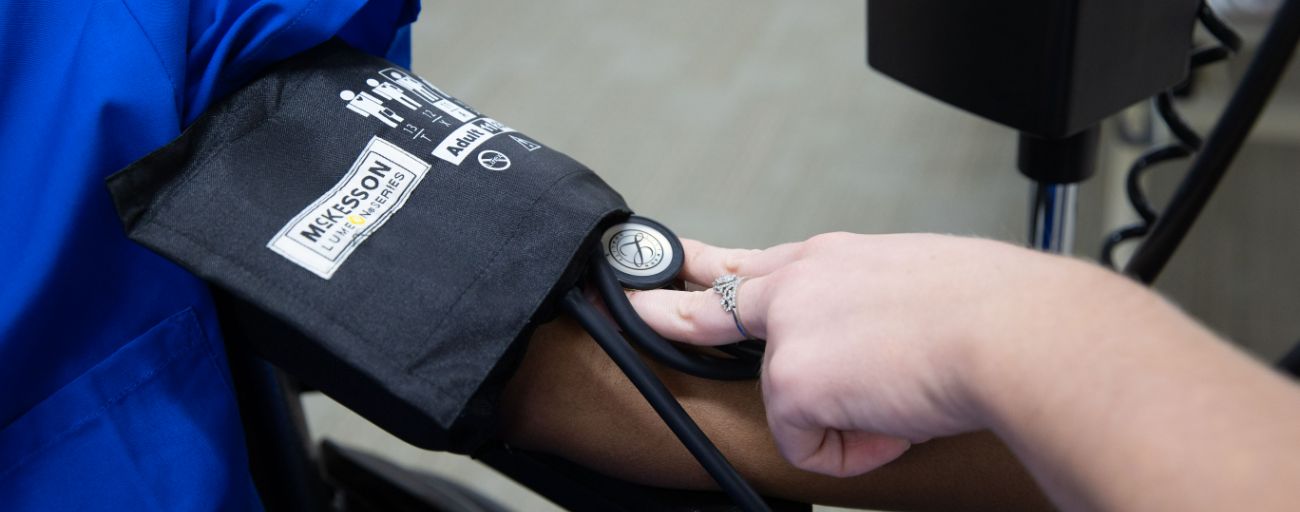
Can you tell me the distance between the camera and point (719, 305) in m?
0.62

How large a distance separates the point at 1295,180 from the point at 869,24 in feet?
4.00

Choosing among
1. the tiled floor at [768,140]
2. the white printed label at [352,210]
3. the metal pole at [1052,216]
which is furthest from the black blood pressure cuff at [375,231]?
the tiled floor at [768,140]

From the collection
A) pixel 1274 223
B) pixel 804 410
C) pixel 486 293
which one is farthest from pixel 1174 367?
pixel 1274 223

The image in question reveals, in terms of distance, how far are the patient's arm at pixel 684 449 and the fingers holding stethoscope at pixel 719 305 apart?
0.05 metres

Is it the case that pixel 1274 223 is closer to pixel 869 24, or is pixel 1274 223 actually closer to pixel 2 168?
pixel 869 24

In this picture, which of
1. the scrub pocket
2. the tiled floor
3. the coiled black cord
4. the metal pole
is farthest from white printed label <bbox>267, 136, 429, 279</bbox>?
the tiled floor

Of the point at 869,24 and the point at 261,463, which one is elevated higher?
the point at 869,24

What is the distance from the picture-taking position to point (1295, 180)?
1693 mm

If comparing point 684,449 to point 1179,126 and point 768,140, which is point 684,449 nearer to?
point 1179,126

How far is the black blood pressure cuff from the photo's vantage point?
1.84 feet

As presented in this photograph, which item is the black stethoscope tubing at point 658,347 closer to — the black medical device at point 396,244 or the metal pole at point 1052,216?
the black medical device at point 396,244

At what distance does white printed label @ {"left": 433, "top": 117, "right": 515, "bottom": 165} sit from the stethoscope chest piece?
0.10m

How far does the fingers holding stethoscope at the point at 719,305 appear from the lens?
599mm

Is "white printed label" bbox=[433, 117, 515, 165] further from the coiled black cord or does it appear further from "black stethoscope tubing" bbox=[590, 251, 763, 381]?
the coiled black cord
